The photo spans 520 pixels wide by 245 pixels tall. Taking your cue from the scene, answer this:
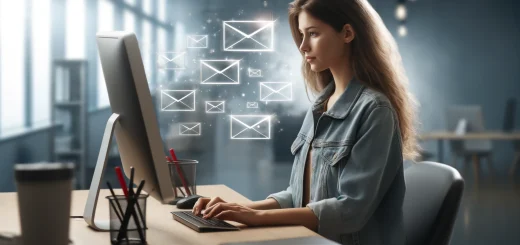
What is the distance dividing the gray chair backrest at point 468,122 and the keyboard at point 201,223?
265cm

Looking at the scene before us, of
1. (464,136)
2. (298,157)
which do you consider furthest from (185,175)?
(464,136)

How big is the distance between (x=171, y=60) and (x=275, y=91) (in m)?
0.63

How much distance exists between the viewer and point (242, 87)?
13.2 ft

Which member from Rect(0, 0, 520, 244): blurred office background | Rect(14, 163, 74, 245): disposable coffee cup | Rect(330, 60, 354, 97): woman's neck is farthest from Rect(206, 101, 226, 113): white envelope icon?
Rect(14, 163, 74, 245): disposable coffee cup

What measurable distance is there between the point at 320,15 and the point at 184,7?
2.17 m

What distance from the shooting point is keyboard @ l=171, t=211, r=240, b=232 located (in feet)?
5.30

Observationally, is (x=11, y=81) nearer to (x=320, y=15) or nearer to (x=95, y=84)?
(x=95, y=84)

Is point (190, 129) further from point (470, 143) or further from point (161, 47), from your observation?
point (470, 143)

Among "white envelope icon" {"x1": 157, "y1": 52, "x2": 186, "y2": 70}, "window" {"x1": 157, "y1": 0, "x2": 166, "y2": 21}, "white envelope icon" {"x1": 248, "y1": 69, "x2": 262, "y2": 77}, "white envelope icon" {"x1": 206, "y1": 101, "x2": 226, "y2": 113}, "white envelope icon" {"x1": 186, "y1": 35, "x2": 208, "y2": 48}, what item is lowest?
"white envelope icon" {"x1": 206, "y1": 101, "x2": 226, "y2": 113}

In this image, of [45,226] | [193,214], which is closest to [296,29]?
[193,214]

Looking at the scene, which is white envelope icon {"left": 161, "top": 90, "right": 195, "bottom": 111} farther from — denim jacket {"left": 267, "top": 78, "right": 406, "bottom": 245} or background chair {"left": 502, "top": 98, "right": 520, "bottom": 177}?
denim jacket {"left": 267, "top": 78, "right": 406, "bottom": 245}

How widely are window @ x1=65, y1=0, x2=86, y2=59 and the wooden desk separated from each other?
Result: 2.04 meters

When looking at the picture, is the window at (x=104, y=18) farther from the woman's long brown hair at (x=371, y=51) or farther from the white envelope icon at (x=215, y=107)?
the woman's long brown hair at (x=371, y=51)

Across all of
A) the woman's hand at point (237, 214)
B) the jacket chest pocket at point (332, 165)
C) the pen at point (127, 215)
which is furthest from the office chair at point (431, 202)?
the pen at point (127, 215)
